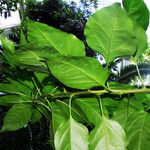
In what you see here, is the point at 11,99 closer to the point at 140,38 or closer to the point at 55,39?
the point at 55,39

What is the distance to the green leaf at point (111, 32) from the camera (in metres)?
0.59

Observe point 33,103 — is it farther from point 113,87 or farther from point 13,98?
point 113,87

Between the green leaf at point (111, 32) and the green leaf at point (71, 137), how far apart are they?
0.16 meters

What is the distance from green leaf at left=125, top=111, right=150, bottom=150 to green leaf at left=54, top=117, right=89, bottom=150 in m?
0.10

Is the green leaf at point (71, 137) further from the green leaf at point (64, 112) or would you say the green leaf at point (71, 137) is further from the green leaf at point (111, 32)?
the green leaf at point (111, 32)

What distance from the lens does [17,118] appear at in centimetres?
72

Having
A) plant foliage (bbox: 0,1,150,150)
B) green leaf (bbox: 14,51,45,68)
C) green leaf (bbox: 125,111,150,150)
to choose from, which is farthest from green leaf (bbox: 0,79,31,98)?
green leaf (bbox: 125,111,150,150)

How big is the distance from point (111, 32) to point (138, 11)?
10 centimetres

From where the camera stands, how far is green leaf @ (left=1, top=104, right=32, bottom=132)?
713 mm

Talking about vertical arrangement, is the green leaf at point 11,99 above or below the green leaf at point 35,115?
above

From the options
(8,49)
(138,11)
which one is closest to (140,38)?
(138,11)

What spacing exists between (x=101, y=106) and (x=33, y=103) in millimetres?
192

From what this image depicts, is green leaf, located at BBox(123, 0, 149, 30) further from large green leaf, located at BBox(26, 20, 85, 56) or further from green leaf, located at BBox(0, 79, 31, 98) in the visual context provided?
green leaf, located at BBox(0, 79, 31, 98)

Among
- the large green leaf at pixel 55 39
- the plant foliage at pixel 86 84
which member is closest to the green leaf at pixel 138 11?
the plant foliage at pixel 86 84
